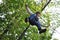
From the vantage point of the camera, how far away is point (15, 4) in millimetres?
20688

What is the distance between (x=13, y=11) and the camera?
21406mm

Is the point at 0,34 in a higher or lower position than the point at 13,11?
lower

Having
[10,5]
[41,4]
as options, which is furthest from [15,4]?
[41,4]

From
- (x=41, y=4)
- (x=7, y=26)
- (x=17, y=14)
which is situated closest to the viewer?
(x=41, y=4)

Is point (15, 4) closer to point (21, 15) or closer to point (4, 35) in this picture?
point (21, 15)

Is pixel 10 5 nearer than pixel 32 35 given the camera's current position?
Yes

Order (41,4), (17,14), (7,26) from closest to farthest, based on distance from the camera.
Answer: (41,4) < (17,14) < (7,26)

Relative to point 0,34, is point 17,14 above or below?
above

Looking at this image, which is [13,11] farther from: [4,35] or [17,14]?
[4,35]

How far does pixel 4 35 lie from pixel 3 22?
4.19 feet


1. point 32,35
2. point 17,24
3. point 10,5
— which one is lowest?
point 32,35

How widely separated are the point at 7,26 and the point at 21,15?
2.41 metres

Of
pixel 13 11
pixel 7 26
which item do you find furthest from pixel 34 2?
pixel 7 26

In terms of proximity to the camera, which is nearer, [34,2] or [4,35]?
[34,2]
